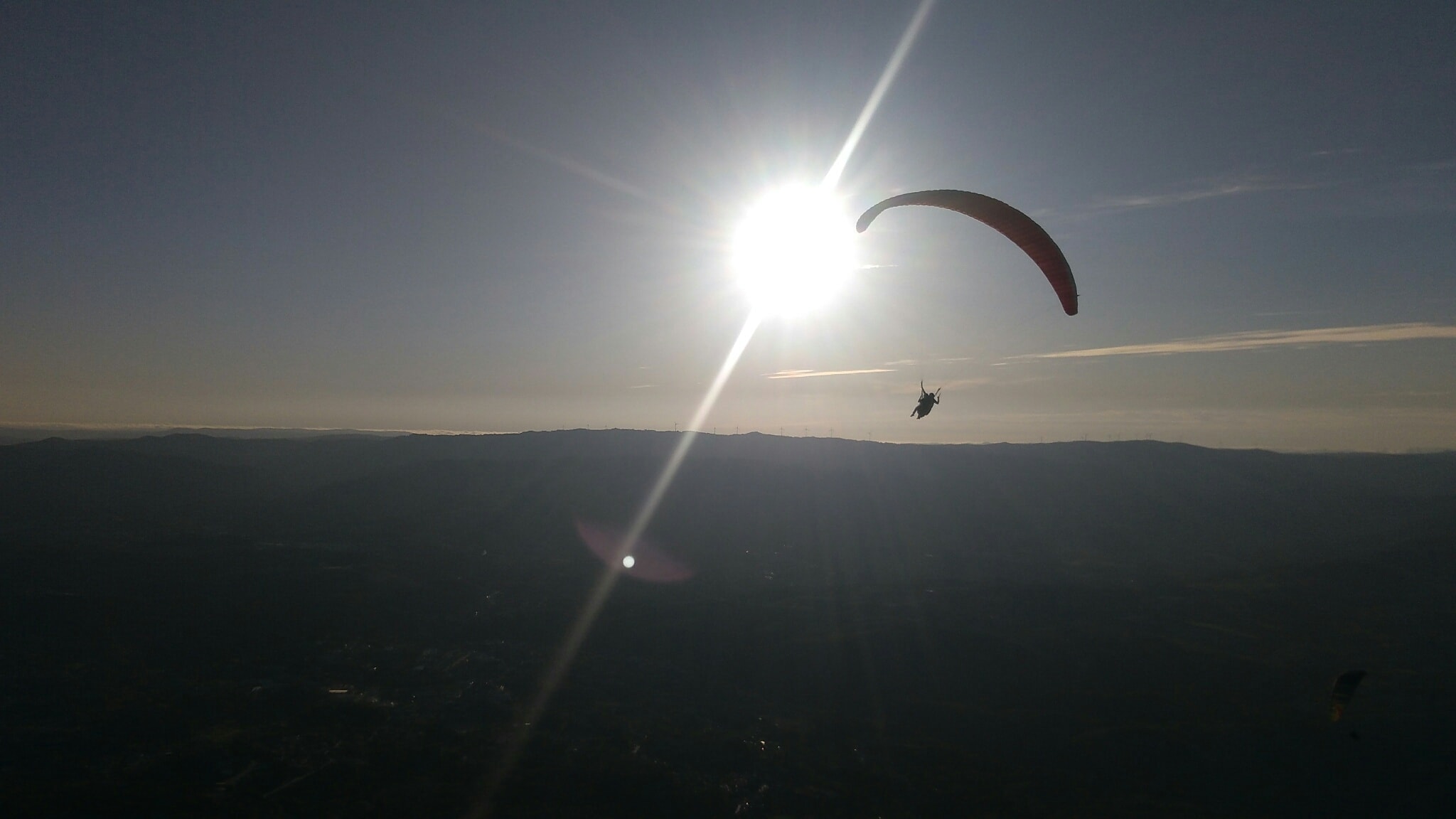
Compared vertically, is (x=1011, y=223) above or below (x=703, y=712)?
above

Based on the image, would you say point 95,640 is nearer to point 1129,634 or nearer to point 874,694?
point 874,694

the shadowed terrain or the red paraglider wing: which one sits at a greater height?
the red paraglider wing

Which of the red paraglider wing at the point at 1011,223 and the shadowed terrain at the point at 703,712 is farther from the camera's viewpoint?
the shadowed terrain at the point at 703,712

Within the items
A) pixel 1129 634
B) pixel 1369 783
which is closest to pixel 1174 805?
pixel 1369 783

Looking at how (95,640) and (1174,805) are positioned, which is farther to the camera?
(95,640)

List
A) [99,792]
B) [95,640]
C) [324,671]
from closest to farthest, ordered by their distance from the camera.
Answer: [99,792] < [324,671] < [95,640]

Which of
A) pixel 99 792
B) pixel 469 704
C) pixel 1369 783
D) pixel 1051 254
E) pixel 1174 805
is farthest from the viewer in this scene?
pixel 469 704

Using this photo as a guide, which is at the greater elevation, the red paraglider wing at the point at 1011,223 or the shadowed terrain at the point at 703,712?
the red paraglider wing at the point at 1011,223

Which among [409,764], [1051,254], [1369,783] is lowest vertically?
[409,764]
